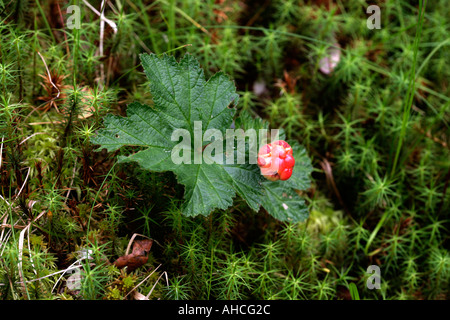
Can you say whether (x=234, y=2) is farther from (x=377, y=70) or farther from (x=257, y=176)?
(x=257, y=176)

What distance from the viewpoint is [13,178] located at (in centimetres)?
229

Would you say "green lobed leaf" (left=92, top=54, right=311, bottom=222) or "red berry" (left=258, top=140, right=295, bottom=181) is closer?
"green lobed leaf" (left=92, top=54, right=311, bottom=222)

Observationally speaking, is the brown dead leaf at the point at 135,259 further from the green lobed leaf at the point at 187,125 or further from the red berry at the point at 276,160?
the red berry at the point at 276,160

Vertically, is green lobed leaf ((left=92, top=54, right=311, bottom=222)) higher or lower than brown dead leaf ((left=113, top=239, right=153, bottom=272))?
higher

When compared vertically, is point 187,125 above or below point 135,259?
above

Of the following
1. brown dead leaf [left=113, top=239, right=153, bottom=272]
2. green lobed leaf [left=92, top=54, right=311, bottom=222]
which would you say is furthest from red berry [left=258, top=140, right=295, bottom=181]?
brown dead leaf [left=113, top=239, right=153, bottom=272]

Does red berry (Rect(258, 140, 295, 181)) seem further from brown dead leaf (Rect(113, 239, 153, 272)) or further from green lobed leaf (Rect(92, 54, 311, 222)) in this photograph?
brown dead leaf (Rect(113, 239, 153, 272))

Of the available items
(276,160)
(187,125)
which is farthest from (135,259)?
(276,160)

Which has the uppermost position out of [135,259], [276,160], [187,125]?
[187,125]

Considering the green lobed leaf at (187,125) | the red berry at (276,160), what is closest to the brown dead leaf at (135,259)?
the green lobed leaf at (187,125)

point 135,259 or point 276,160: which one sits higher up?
point 276,160

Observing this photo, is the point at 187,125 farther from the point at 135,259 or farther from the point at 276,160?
the point at 135,259

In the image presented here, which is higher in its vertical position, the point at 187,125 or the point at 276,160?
the point at 187,125
